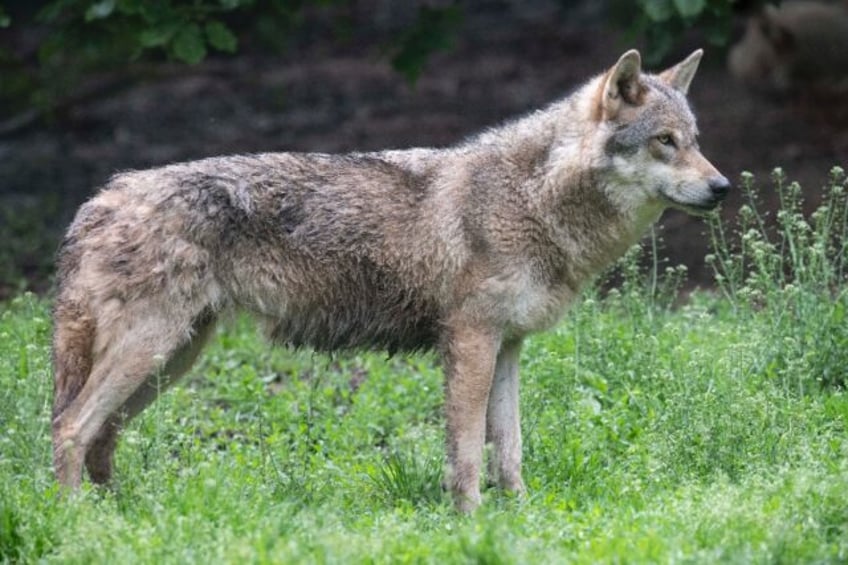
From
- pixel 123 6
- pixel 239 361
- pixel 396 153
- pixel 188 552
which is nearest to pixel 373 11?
pixel 123 6

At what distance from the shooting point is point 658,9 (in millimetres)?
10109

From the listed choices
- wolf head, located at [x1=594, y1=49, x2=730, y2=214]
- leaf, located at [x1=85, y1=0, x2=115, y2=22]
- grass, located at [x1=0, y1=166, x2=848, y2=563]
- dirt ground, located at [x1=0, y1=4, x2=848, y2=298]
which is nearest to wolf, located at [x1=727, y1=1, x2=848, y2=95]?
dirt ground, located at [x1=0, y1=4, x2=848, y2=298]

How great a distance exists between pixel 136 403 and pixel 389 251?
1.45 m

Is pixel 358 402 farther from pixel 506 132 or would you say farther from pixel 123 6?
pixel 123 6

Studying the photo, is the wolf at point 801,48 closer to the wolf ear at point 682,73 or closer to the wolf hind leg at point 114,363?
the wolf ear at point 682,73

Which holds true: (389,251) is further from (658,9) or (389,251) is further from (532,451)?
(658,9)

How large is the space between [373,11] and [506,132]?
1326 cm

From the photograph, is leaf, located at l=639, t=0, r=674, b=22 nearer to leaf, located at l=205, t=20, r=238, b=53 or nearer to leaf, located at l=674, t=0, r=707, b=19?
leaf, located at l=674, t=0, r=707, b=19

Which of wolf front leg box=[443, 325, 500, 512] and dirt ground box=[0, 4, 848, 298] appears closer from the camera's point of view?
wolf front leg box=[443, 325, 500, 512]

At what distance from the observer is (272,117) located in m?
16.3

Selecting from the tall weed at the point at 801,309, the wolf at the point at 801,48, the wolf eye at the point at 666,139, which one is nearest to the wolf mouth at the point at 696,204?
the wolf eye at the point at 666,139

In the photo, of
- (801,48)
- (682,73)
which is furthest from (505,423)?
(801,48)

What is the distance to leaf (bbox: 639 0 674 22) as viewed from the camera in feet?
→ 33.0

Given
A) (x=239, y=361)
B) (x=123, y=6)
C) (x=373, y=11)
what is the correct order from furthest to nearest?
(x=373, y=11) < (x=123, y=6) < (x=239, y=361)
